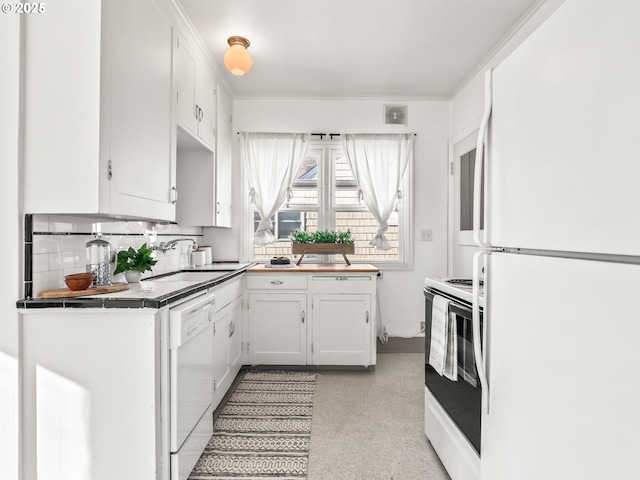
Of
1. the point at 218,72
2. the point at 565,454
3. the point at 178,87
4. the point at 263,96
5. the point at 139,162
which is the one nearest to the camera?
the point at 565,454

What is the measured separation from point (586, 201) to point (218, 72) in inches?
122

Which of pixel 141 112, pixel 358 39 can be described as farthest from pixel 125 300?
pixel 358 39

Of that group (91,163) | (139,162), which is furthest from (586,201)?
(139,162)

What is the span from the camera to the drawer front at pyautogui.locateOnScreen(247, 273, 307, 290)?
10.4 ft

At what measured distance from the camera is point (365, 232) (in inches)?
151

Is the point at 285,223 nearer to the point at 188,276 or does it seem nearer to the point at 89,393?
the point at 188,276

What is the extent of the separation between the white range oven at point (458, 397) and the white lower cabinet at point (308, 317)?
1216mm

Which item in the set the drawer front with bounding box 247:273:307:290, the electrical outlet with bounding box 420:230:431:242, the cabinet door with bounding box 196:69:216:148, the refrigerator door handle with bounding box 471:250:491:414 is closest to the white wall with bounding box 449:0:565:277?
the electrical outlet with bounding box 420:230:431:242

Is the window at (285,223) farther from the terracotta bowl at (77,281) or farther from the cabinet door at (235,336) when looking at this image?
the terracotta bowl at (77,281)

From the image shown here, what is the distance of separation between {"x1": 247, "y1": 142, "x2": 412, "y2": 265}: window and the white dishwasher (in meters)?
1.88

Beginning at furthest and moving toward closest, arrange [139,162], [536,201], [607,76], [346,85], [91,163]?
[346,85], [139,162], [91,163], [536,201], [607,76]

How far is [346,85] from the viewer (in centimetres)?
348

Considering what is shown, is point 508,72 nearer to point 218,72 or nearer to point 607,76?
point 607,76

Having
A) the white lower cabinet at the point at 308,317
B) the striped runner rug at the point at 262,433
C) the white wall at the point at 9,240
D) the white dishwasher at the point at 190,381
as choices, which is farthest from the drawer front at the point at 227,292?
the white wall at the point at 9,240
